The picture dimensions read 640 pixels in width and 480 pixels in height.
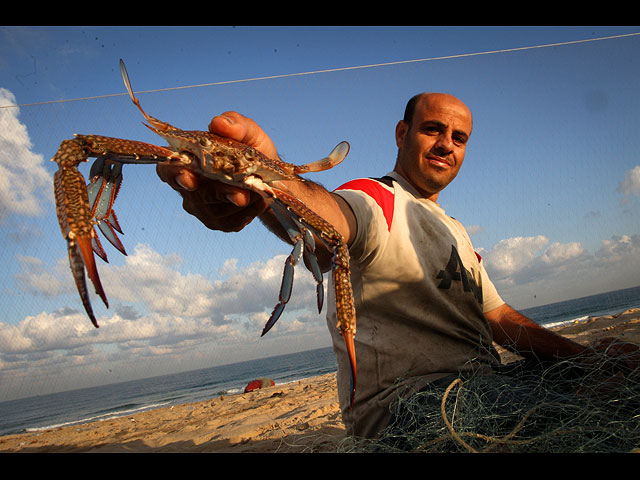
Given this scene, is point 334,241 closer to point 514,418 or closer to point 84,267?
point 84,267

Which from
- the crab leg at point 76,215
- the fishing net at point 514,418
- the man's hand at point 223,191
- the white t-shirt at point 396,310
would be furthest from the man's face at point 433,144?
the crab leg at point 76,215

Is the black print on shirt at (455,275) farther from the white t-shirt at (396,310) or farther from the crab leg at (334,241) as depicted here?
the crab leg at (334,241)

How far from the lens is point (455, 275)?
2.50 m

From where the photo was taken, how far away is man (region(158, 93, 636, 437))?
1.94 m

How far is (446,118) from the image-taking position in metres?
3.00

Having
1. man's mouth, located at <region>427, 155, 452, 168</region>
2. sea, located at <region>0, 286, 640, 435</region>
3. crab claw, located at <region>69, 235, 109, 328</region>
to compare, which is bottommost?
sea, located at <region>0, 286, 640, 435</region>

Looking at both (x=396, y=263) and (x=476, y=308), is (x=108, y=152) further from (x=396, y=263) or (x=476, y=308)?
(x=476, y=308)

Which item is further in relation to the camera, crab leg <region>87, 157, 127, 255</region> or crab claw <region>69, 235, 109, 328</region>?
crab leg <region>87, 157, 127, 255</region>

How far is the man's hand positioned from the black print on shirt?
123cm

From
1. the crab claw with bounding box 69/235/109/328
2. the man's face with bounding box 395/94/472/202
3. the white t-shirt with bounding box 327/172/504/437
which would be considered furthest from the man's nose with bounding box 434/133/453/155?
the crab claw with bounding box 69/235/109/328

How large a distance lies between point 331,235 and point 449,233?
133 cm

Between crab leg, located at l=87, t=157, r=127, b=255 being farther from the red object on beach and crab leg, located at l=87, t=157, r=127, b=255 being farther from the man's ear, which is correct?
the red object on beach

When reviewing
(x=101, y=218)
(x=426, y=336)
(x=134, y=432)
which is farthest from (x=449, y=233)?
(x=134, y=432)
